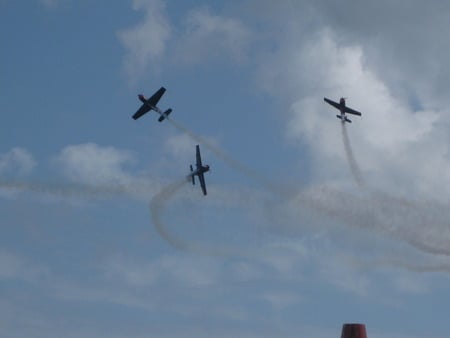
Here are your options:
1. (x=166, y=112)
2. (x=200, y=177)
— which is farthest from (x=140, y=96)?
(x=200, y=177)

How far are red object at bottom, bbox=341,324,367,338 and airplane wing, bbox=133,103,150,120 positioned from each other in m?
98.4

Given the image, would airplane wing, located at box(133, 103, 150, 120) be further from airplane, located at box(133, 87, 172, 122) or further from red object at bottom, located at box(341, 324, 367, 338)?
red object at bottom, located at box(341, 324, 367, 338)

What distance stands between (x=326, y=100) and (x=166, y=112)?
33.6m

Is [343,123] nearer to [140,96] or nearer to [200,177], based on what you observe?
[200,177]

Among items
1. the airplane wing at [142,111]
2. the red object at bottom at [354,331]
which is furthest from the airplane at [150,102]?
the red object at bottom at [354,331]

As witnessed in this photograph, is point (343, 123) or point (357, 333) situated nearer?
point (357, 333)

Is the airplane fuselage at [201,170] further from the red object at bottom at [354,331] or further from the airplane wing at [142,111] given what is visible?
the red object at bottom at [354,331]

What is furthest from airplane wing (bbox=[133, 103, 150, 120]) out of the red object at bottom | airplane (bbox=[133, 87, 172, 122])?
the red object at bottom

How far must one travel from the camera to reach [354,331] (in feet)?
228

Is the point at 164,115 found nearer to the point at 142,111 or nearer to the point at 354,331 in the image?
the point at 142,111

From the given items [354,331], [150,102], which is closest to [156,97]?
[150,102]

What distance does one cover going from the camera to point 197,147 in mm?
169750

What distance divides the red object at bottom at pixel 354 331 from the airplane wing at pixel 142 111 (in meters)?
98.4

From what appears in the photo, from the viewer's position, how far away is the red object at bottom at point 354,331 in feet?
227
